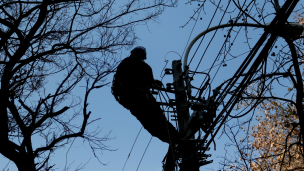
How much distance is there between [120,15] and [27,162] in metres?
4.39

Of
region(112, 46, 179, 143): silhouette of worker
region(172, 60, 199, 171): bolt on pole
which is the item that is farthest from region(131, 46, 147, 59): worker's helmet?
region(172, 60, 199, 171): bolt on pole

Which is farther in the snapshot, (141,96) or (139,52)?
(139,52)

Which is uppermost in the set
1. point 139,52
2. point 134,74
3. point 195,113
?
point 139,52

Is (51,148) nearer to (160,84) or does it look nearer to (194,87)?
(160,84)

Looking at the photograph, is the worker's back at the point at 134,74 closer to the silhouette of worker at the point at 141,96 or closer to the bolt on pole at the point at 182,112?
the silhouette of worker at the point at 141,96

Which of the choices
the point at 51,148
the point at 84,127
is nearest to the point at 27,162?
the point at 51,148

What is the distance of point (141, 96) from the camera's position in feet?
21.0

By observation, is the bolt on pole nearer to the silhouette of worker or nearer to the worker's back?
the silhouette of worker

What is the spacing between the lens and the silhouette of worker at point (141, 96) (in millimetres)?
6270

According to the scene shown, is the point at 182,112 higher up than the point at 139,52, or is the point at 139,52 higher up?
the point at 139,52

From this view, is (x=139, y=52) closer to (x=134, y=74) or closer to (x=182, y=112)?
(x=134, y=74)

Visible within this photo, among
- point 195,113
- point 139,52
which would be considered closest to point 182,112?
point 195,113

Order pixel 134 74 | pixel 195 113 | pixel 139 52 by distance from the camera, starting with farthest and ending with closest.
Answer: pixel 139 52 → pixel 134 74 → pixel 195 113

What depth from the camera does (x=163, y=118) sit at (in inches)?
249
